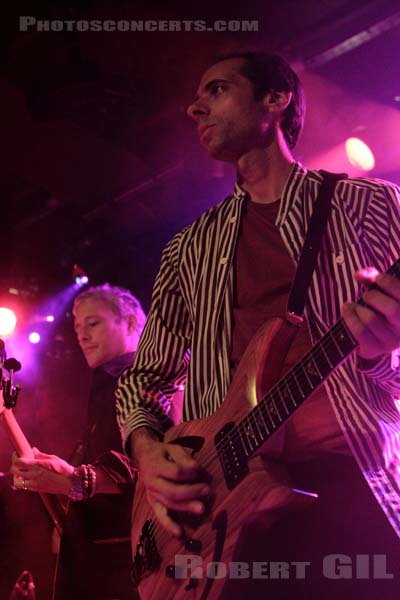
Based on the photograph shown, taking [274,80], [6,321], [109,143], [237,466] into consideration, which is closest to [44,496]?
[6,321]

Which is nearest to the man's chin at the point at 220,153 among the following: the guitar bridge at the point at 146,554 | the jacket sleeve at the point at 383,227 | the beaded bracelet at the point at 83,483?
the jacket sleeve at the point at 383,227

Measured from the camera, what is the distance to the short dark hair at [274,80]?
2.64m

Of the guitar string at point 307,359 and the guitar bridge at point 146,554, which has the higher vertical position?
the guitar string at point 307,359

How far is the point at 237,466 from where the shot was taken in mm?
1674

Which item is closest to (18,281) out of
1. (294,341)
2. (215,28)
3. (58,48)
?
(58,48)

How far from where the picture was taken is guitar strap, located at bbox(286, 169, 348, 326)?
6.06 ft

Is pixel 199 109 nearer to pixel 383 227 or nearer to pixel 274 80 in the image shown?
pixel 274 80

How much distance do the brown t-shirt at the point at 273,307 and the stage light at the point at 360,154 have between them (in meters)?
3.71

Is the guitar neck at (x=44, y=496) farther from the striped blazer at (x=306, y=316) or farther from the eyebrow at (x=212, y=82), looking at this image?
the eyebrow at (x=212, y=82)

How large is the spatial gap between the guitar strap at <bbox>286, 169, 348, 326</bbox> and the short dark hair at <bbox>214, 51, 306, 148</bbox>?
0.60 metres

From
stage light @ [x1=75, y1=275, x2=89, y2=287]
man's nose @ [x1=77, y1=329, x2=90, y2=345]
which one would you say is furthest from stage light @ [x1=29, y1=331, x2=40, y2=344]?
man's nose @ [x1=77, y1=329, x2=90, y2=345]

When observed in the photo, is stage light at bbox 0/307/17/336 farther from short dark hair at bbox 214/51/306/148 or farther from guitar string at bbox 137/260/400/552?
guitar string at bbox 137/260/400/552

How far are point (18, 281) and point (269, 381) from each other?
21.6 feet

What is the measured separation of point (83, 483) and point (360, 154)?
3.97m
